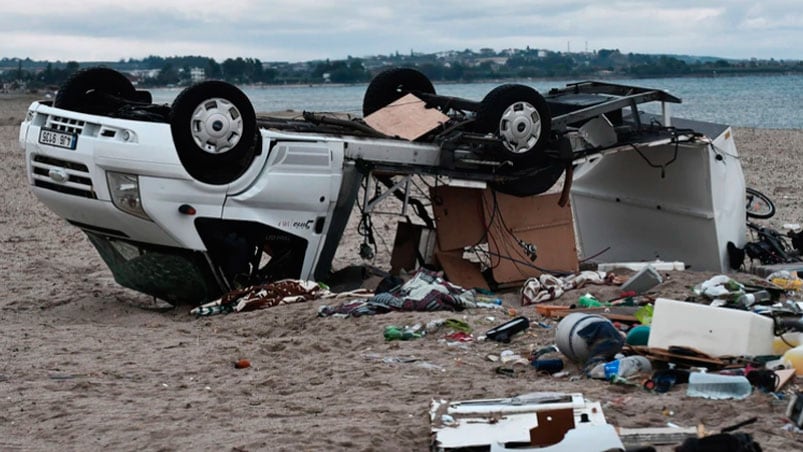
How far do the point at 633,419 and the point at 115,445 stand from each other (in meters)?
2.57

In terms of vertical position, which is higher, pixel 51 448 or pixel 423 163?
pixel 423 163

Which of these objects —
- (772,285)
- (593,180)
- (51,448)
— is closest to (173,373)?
(51,448)

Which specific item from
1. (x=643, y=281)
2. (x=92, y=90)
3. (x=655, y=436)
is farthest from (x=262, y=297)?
(x=655, y=436)

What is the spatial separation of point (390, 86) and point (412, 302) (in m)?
3.10

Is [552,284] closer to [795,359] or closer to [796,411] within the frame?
[795,359]

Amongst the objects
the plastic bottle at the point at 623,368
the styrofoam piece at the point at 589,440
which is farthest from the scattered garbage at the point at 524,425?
the plastic bottle at the point at 623,368

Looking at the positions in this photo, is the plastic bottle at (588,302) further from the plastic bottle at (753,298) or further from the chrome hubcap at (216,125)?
the chrome hubcap at (216,125)

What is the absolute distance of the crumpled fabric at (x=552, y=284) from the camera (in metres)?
10.8

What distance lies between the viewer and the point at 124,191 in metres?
10.0

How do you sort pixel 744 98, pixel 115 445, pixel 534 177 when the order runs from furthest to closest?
pixel 744 98 < pixel 534 177 < pixel 115 445

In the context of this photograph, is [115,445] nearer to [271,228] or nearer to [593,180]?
[271,228]

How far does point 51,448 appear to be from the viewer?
20.6 feet

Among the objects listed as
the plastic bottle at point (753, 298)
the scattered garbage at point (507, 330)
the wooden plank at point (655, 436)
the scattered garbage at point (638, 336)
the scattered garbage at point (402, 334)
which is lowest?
the scattered garbage at point (402, 334)

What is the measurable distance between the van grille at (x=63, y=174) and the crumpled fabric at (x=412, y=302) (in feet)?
6.96
